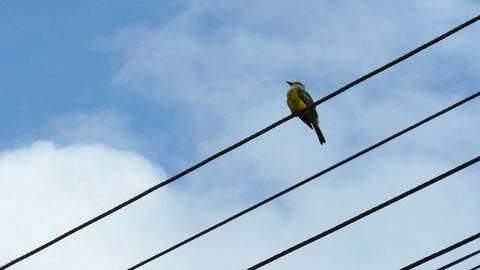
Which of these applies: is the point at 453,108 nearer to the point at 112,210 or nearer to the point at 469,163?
the point at 469,163

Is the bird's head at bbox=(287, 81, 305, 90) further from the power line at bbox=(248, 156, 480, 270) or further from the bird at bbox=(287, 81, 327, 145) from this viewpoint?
the power line at bbox=(248, 156, 480, 270)

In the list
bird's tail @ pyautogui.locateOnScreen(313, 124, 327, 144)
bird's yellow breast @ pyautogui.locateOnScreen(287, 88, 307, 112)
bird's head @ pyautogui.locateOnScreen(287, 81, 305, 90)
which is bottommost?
bird's tail @ pyautogui.locateOnScreen(313, 124, 327, 144)

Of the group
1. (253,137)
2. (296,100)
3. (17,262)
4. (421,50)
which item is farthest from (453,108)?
(296,100)

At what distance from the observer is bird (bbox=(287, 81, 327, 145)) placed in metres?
11.0

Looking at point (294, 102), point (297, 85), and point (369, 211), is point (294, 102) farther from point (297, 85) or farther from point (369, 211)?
point (369, 211)

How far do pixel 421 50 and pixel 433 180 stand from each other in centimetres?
69

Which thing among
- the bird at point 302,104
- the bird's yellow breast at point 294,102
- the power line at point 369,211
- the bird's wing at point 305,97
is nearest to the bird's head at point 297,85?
the bird at point 302,104

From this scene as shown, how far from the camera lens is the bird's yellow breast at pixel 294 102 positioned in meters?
10.9

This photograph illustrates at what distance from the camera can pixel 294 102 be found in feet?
35.9

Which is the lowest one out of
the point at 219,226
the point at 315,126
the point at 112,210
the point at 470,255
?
the point at 470,255

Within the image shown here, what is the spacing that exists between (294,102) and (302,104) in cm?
11

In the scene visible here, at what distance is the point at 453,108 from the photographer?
14.6ft

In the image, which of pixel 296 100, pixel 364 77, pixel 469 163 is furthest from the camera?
pixel 296 100

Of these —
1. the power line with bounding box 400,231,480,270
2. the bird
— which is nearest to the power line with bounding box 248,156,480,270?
the power line with bounding box 400,231,480,270
